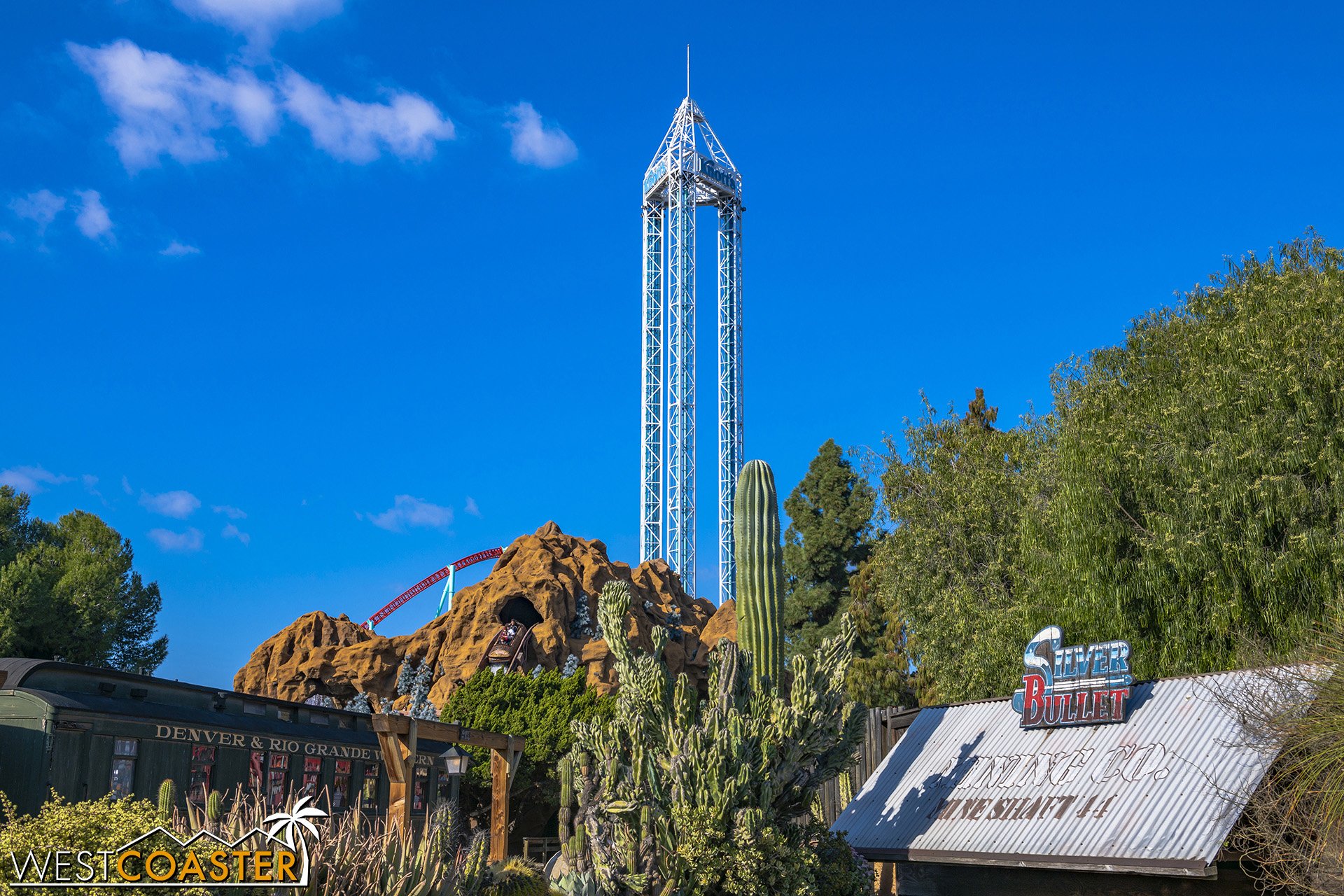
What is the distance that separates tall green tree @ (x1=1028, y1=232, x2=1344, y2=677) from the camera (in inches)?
765

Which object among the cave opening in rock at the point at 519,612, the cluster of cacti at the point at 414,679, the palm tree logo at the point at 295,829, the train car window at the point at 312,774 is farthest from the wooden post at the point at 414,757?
the cave opening in rock at the point at 519,612

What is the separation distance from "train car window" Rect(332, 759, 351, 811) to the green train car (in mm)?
27

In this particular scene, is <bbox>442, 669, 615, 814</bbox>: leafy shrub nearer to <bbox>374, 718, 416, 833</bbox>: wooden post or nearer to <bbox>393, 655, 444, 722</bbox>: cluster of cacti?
<bbox>393, 655, 444, 722</bbox>: cluster of cacti

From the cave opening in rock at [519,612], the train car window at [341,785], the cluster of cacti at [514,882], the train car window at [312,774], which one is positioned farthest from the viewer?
the cave opening in rock at [519,612]

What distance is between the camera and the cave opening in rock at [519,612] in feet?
155

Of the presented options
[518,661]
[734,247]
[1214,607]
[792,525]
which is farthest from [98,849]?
[734,247]

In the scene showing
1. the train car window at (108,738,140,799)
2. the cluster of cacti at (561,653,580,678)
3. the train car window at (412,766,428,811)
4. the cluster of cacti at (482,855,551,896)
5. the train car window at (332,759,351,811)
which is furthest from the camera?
the cluster of cacti at (561,653,580,678)

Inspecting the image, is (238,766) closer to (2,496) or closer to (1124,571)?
(1124,571)

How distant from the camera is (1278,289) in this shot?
21.6 metres

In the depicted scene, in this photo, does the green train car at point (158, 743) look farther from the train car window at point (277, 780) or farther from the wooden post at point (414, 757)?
the wooden post at point (414, 757)

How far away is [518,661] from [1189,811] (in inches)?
1293

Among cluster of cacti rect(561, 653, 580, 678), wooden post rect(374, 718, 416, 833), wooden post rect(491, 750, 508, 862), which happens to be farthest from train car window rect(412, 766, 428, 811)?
cluster of cacti rect(561, 653, 580, 678)

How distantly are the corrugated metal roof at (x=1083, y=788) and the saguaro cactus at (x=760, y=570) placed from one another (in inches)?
119

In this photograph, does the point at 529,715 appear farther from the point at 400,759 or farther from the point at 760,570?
the point at 760,570
